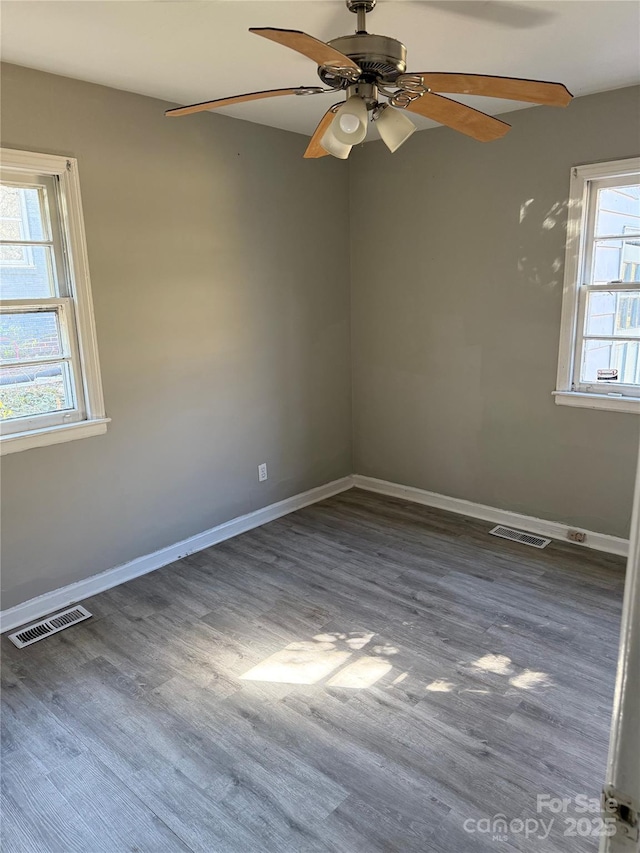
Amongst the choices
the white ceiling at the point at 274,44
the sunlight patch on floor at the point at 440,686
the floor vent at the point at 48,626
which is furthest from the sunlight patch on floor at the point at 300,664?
the white ceiling at the point at 274,44

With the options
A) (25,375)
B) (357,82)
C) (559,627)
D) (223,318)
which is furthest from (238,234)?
(559,627)

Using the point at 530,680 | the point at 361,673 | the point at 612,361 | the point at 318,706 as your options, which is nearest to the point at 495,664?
the point at 530,680

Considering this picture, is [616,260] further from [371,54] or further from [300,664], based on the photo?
[300,664]

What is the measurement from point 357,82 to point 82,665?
252cm

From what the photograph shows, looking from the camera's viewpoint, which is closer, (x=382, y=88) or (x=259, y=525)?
(x=382, y=88)

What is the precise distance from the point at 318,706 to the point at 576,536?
6.87 ft

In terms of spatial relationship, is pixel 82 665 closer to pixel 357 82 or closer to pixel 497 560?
pixel 497 560

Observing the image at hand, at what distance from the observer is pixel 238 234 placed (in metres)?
3.58

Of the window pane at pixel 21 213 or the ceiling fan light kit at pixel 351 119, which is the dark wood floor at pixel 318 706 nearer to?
the window pane at pixel 21 213

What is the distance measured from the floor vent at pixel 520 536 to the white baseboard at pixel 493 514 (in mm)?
56

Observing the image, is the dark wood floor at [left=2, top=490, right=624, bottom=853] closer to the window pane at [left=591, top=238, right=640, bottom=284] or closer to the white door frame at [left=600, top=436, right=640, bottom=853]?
the white door frame at [left=600, top=436, right=640, bottom=853]

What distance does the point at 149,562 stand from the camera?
3348 millimetres

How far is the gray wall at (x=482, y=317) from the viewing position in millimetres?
3344

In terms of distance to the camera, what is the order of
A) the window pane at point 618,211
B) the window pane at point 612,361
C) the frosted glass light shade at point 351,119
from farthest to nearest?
the window pane at point 612,361 → the window pane at point 618,211 → the frosted glass light shade at point 351,119
